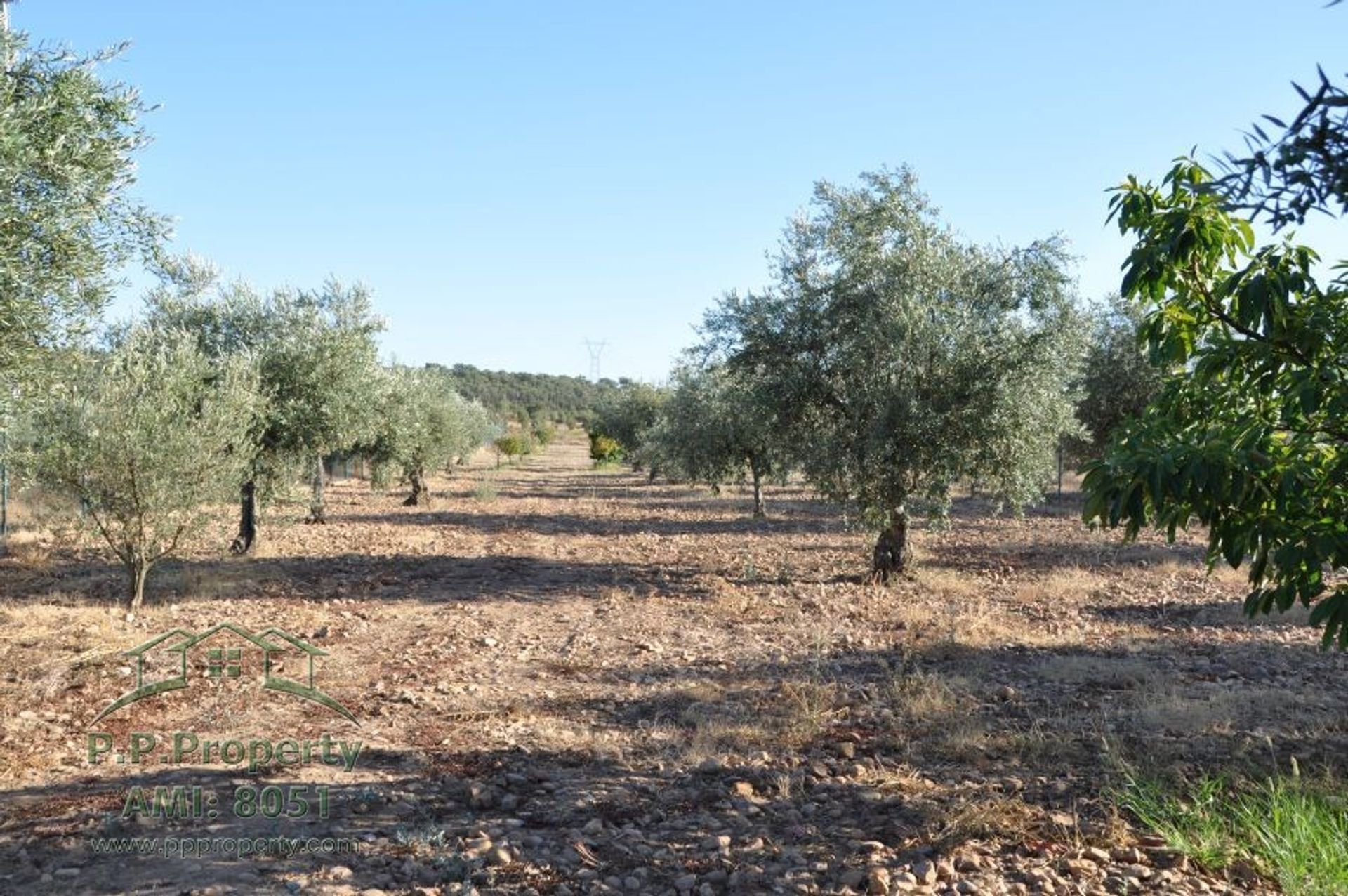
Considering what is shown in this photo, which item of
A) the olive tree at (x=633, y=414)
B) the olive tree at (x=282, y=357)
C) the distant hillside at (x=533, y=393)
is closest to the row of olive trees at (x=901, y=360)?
the olive tree at (x=282, y=357)

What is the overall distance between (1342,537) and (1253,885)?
7.27 feet

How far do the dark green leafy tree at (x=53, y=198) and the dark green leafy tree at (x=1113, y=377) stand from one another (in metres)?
23.4

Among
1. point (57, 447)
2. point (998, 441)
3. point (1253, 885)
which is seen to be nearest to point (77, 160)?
point (57, 447)

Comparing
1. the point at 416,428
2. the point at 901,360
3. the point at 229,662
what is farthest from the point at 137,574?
the point at 416,428

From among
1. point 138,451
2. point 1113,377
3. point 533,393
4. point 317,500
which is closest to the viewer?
point 138,451

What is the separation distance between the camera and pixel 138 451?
11.2 meters

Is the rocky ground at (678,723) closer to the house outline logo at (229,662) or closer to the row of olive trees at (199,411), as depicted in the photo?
the house outline logo at (229,662)

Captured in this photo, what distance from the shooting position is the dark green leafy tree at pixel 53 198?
275 inches

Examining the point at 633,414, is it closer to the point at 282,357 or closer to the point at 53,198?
the point at 282,357

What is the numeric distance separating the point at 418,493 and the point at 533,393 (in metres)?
116

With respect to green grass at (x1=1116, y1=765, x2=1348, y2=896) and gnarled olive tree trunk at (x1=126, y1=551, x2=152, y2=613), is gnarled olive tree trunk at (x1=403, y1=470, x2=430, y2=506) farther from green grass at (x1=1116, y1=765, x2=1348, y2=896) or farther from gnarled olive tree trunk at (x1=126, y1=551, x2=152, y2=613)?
green grass at (x1=1116, y1=765, x2=1348, y2=896)

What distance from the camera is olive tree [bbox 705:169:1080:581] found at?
13.6 metres

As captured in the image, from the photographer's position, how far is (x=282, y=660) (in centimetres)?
945

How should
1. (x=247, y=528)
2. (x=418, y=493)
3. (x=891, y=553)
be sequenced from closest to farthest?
1. (x=891, y=553)
2. (x=247, y=528)
3. (x=418, y=493)
